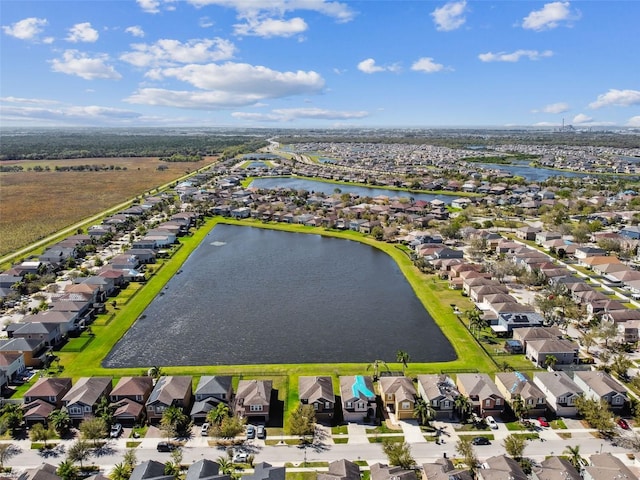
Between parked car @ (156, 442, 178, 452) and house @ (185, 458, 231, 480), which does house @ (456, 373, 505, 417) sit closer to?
house @ (185, 458, 231, 480)

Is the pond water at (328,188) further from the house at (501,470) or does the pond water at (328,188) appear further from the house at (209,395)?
the house at (501,470)

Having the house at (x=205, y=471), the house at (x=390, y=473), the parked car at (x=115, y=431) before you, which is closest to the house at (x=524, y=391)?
the house at (x=390, y=473)

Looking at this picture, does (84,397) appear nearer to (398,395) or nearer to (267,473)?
(267,473)

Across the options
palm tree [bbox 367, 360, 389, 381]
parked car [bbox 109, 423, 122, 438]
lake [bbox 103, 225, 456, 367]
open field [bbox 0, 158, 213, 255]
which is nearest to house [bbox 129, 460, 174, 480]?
parked car [bbox 109, 423, 122, 438]

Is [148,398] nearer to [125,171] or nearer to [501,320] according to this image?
[501,320]

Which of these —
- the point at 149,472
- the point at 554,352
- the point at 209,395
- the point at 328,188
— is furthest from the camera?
the point at 328,188

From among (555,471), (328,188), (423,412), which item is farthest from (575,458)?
(328,188)
